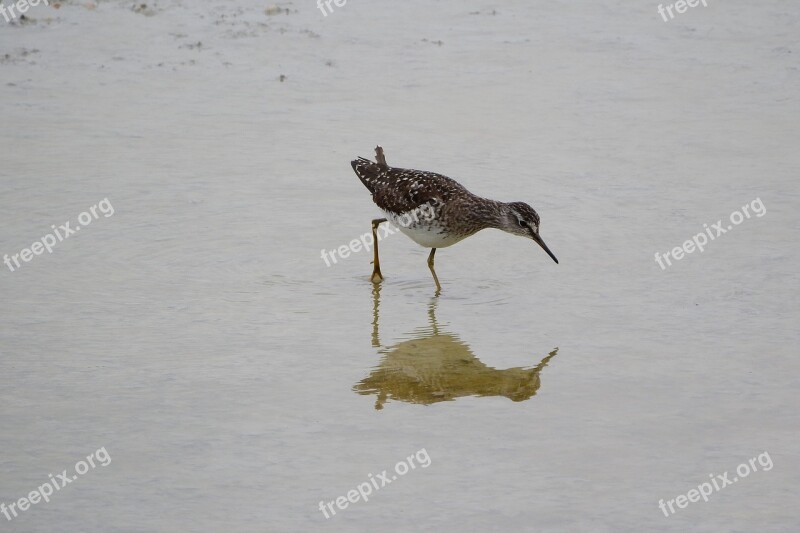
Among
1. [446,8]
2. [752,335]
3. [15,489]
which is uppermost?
[446,8]

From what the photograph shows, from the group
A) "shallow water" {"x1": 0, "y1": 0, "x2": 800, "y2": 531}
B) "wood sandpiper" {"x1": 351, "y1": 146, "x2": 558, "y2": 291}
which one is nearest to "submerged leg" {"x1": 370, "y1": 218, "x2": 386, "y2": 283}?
"wood sandpiper" {"x1": 351, "y1": 146, "x2": 558, "y2": 291}

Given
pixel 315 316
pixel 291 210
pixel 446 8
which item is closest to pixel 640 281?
pixel 315 316

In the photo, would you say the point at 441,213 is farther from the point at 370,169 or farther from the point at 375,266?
the point at 370,169

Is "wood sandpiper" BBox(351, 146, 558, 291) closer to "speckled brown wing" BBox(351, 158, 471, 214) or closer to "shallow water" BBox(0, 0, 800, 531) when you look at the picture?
"speckled brown wing" BBox(351, 158, 471, 214)

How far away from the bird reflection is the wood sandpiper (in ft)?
4.09

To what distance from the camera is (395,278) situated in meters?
9.16

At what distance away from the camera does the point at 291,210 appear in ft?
32.9

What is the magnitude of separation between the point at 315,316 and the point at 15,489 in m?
2.89

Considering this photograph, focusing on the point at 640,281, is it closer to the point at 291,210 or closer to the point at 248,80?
the point at 291,210

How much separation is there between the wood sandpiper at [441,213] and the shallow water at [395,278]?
35 centimetres

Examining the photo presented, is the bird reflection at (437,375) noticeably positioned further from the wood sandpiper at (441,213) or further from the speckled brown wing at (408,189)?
the speckled brown wing at (408,189)

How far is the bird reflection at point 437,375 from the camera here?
22.1 feet

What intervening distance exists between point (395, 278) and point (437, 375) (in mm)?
2194

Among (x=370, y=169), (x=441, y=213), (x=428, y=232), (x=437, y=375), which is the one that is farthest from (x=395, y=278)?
(x=437, y=375)
